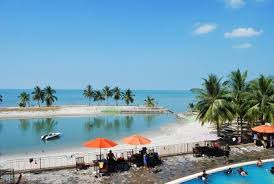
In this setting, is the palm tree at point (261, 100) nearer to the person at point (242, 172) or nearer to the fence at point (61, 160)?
the fence at point (61, 160)

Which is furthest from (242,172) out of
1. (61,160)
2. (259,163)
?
(61,160)

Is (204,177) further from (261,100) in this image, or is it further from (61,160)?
(261,100)

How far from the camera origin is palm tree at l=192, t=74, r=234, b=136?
3566 centimetres

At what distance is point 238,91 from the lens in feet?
127

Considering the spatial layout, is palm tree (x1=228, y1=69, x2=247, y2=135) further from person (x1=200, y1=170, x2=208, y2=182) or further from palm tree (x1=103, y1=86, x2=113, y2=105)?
palm tree (x1=103, y1=86, x2=113, y2=105)

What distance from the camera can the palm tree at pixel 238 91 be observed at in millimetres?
37719

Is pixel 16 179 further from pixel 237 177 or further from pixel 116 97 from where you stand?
pixel 116 97

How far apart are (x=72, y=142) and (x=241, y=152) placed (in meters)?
25.9

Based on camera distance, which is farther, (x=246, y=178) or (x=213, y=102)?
(x=213, y=102)

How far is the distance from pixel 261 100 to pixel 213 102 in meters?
5.03

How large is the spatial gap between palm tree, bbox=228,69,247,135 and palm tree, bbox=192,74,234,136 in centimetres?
181

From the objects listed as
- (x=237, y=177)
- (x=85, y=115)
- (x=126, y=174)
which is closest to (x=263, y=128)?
(x=237, y=177)

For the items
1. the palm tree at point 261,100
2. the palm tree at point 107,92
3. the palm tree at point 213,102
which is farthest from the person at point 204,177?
the palm tree at point 107,92

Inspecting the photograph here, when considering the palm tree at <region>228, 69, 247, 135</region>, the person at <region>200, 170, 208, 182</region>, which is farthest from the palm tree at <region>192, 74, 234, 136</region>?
the person at <region>200, 170, 208, 182</region>
